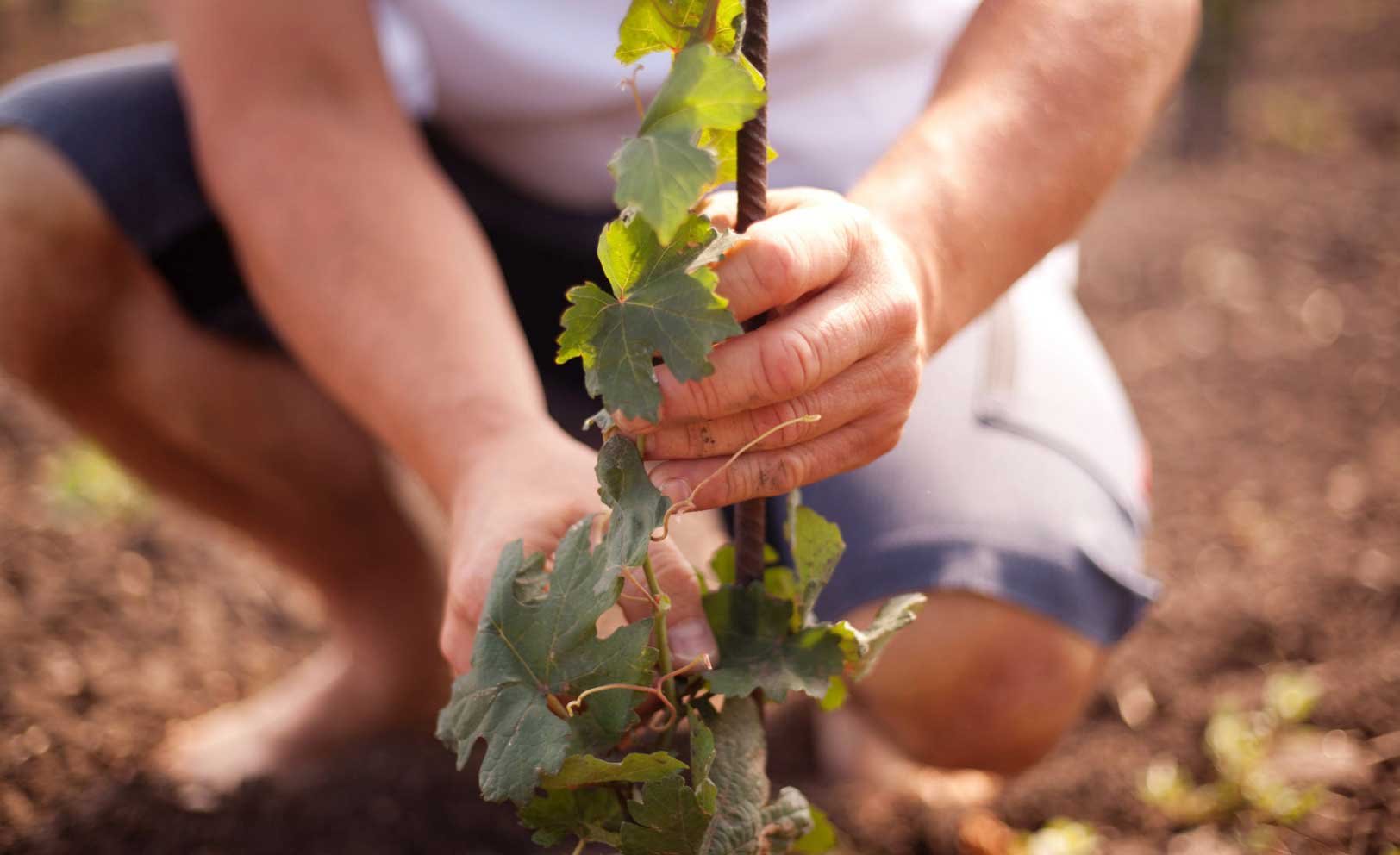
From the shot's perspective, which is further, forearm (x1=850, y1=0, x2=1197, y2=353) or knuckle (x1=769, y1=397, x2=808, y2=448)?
forearm (x1=850, y1=0, x2=1197, y2=353)

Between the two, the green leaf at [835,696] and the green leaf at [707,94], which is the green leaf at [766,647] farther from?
the green leaf at [707,94]

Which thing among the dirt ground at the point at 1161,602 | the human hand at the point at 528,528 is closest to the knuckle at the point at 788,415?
the human hand at the point at 528,528

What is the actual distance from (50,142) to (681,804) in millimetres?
1934

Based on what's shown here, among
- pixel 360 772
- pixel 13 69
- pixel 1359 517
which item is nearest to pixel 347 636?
pixel 360 772

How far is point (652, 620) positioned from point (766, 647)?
153mm

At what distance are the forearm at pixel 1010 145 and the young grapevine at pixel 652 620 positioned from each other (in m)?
0.31

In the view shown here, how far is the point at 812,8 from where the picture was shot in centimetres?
193

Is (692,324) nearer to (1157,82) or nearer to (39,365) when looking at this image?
(1157,82)

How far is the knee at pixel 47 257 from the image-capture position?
6.91ft

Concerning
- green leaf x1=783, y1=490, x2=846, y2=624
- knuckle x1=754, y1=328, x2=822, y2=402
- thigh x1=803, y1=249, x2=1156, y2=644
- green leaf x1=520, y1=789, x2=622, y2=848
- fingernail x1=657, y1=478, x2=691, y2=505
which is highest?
knuckle x1=754, y1=328, x2=822, y2=402

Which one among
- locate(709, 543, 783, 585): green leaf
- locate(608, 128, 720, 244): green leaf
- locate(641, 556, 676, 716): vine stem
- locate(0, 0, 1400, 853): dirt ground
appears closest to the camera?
locate(608, 128, 720, 244): green leaf

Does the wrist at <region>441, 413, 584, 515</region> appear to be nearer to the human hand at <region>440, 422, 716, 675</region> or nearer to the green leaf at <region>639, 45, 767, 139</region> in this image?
the human hand at <region>440, 422, 716, 675</region>

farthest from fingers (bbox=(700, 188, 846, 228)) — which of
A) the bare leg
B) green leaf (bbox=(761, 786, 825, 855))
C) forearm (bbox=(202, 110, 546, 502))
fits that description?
the bare leg

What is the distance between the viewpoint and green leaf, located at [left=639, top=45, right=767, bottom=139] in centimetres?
84
